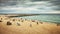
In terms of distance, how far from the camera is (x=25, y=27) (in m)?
1.75

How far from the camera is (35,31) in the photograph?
1.71 meters

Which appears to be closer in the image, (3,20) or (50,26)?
(50,26)

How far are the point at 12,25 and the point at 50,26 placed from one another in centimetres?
50

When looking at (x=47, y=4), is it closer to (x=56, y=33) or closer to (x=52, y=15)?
(x=52, y=15)

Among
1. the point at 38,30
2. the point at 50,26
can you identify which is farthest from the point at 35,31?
the point at 50,26

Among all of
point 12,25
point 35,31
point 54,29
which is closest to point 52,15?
point 54,29

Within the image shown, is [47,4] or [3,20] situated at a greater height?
[47,4]

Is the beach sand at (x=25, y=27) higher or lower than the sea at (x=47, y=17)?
lower

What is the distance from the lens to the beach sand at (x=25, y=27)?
169cm

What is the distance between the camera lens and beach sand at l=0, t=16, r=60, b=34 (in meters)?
1.69

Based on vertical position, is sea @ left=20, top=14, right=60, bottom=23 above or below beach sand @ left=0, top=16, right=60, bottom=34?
above

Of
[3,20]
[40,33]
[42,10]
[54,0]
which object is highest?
[54,0]

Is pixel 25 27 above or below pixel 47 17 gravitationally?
below

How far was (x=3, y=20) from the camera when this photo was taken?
1.81m
